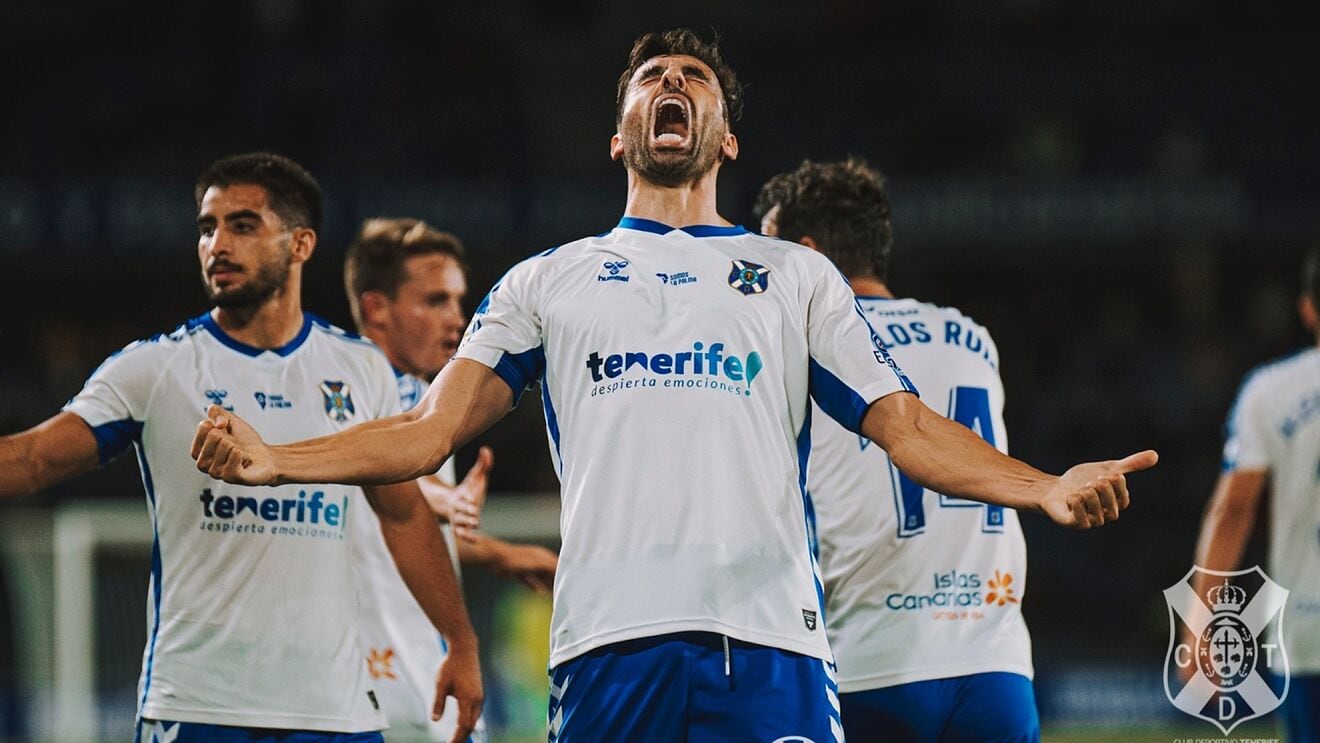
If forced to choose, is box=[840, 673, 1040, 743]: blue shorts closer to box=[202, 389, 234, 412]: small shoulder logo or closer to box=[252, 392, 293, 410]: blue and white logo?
box=[252, 392, 293, 410]: blue and white logo

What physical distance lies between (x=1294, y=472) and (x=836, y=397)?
3.42 m

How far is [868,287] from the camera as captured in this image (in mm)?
5891

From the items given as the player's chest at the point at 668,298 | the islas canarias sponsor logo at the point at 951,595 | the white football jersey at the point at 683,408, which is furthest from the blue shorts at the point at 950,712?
the player's chest at the point at 668,298

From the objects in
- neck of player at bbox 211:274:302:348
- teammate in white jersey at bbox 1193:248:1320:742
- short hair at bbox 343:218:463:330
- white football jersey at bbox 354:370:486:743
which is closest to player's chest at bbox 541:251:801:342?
neck of player at bbox 211:274:302:348

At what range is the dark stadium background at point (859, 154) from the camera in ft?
57.9

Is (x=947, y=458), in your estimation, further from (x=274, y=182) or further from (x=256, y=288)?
(x=274, y=182)

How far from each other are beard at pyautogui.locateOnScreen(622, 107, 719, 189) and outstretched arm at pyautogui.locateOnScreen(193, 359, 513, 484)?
724mm

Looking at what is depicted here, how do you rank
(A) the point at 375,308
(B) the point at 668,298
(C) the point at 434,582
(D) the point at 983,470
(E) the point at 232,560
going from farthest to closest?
(A) the point at 375,308 → (C) the point at 434,582 → (E) the point at 232,560 → (B) the point at 668,298 → (D) the point at 983,470

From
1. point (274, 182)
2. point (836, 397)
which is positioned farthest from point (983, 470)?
point (274, 182)

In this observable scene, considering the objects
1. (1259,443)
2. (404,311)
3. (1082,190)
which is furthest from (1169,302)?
(404,311)

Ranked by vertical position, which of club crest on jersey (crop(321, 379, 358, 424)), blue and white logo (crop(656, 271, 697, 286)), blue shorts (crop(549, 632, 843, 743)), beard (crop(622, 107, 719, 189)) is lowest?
blue shorts (crop(549, 632, 843, 743))

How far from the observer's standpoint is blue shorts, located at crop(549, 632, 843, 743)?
4.02 meters

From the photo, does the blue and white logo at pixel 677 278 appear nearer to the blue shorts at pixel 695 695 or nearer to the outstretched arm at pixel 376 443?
the outstretched arm at pixel 376 443

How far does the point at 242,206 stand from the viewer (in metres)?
5.54
